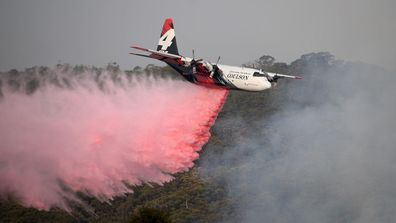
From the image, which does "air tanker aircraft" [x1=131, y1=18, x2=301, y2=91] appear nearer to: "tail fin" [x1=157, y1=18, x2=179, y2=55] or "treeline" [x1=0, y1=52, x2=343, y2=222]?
"tail fin" [x1=157, y1=18, x2=179, y2=55]

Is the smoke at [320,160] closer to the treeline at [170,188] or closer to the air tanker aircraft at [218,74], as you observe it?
the treeline at [170,188]

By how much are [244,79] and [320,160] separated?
90.9 feet

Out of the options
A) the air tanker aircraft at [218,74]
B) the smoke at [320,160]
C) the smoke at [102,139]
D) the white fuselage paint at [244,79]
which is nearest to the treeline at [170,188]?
the smoke at [320,160]

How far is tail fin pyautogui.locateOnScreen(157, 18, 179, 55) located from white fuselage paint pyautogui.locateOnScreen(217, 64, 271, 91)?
4821mm

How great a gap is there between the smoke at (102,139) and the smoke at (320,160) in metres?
15.9

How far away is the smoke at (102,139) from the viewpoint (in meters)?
52.4

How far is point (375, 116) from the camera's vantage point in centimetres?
8012

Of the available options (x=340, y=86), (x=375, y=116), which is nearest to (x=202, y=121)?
(x=375, y=116)

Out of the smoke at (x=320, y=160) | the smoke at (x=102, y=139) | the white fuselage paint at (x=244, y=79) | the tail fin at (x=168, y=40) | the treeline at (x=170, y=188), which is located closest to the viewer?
the white fuselage paint at (x=244, y=79)

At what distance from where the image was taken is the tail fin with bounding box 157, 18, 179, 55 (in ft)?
177

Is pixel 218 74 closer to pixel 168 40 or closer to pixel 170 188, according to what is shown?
pixel 168 40

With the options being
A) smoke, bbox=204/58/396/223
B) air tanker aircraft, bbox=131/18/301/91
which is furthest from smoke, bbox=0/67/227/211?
smoke, bbox=204/58/396/223

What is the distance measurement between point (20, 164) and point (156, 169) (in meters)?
7.92

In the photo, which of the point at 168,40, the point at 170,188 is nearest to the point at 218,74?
the point at 168,40
